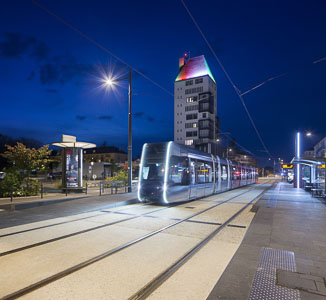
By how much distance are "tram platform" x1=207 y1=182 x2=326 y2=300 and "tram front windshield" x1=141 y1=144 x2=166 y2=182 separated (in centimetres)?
509

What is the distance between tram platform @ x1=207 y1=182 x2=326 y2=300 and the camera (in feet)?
10.8

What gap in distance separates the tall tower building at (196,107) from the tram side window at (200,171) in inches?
2134

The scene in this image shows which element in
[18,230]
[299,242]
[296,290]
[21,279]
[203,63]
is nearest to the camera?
[296,290]

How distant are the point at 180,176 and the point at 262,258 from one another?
715 centimetres

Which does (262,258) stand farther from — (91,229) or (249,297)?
(91,229)

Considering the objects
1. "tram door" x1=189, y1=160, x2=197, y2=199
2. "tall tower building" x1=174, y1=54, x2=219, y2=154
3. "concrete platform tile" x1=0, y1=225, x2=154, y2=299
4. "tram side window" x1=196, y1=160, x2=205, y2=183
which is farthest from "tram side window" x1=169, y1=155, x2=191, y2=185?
"tall tower building" x1=174, y1=54, x2=219, y2=154

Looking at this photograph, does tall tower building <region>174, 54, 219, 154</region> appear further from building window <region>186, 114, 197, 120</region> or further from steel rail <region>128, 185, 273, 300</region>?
steel rail <region>128, 185, 273, 300</region>

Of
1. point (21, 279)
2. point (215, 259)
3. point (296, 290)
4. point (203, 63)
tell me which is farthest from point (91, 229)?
point (203, 63)

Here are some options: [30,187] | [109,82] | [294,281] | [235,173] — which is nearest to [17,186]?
[30,187]

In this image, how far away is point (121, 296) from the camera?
3.20 m

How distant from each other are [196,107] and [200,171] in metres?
61.6

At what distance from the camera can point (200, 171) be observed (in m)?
13.7

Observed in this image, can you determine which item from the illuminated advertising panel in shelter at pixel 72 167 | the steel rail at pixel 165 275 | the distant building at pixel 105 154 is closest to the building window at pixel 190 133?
the distant building at pixel 105 154

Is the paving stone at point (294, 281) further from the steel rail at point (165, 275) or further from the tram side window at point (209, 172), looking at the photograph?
the tram side window at point (209, 172)
